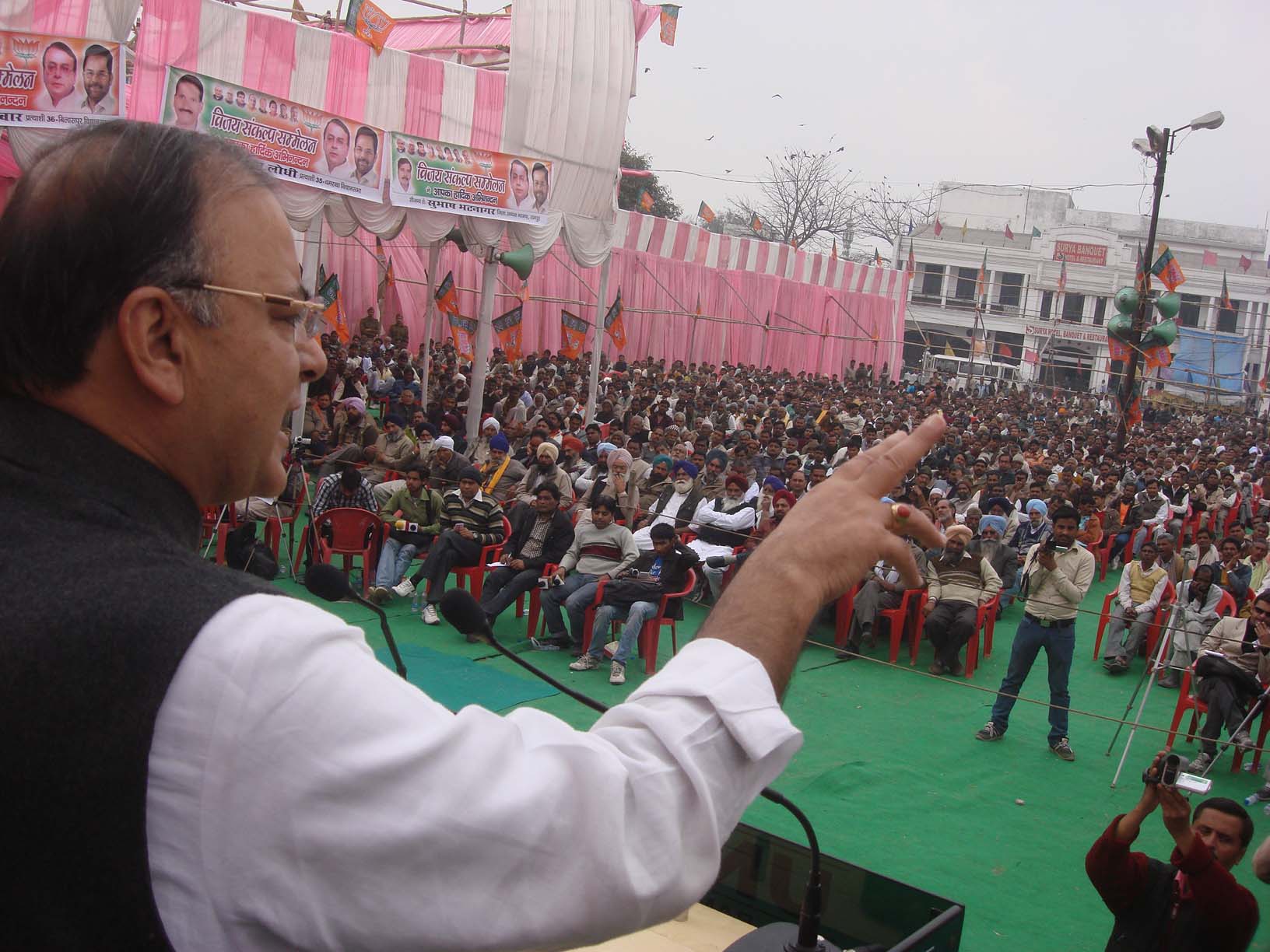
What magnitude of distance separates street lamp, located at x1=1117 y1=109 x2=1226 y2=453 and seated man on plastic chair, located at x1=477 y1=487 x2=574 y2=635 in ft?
35.4

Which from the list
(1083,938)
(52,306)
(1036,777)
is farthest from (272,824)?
(1036,777)

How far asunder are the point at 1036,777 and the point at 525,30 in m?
11.2

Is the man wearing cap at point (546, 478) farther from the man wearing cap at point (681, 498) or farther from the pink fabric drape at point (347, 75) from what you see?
the pink fabric drape at point (347, 75)

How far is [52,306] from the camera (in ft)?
2.29

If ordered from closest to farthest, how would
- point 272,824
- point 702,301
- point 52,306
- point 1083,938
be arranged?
1. point 272,824
2. point 52,306
3. point 1083,938
4. point 702,301

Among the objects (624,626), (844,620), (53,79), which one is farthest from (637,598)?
(53,79)

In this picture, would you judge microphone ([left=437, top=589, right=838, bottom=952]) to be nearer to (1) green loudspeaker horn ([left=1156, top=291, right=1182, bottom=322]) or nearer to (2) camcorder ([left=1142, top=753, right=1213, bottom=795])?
(2) camcorder ([left=1142, top=753, right=1213, bottom=795])

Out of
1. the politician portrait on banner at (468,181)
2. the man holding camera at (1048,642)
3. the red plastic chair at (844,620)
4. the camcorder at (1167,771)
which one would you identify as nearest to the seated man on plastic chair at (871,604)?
the red plastic chair at (844,620)

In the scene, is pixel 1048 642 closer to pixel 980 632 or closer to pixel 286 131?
pixel 980 632

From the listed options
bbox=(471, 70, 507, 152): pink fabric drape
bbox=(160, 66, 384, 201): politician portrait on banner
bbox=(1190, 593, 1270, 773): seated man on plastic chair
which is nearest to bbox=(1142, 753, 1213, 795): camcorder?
bbox=(1190, 593, 1270, 773): seated man on plastic chair

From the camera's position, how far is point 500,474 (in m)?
9.71

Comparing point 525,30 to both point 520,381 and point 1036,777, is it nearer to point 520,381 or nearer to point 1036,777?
point 520,381

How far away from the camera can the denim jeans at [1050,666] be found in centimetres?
657

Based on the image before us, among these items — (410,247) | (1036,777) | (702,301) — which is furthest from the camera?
(702,301)
